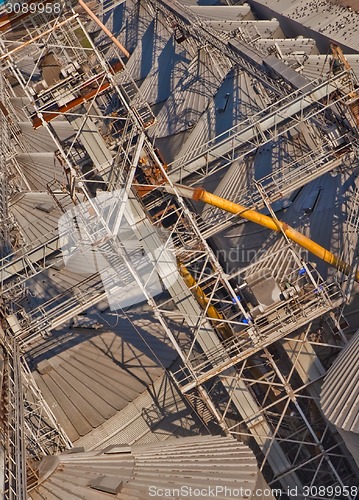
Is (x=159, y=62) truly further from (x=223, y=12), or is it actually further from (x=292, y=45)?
(x=292, y=45)

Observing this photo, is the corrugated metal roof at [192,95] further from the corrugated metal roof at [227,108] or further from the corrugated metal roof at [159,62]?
the corrugated metal roof at [159,62]

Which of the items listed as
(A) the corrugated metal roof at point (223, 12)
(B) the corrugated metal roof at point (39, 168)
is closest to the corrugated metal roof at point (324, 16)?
(A) the corrugated metal roof at point (223, 12)

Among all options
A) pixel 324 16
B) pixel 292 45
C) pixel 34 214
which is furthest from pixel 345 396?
pixel 324 16

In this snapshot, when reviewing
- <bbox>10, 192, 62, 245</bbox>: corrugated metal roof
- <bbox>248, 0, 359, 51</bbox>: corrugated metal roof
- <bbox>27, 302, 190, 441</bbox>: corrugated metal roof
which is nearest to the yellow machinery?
<bbox>27, 302, 190, 441</bbox>: corrugated metal roof

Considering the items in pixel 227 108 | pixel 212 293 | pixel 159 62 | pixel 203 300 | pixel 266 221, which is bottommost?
pixel 203 300

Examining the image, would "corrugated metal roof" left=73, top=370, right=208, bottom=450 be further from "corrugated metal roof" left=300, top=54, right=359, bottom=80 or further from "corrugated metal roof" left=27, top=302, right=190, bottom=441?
"corrugated metal roof" left=300, top=54, right=359, bottom=80
